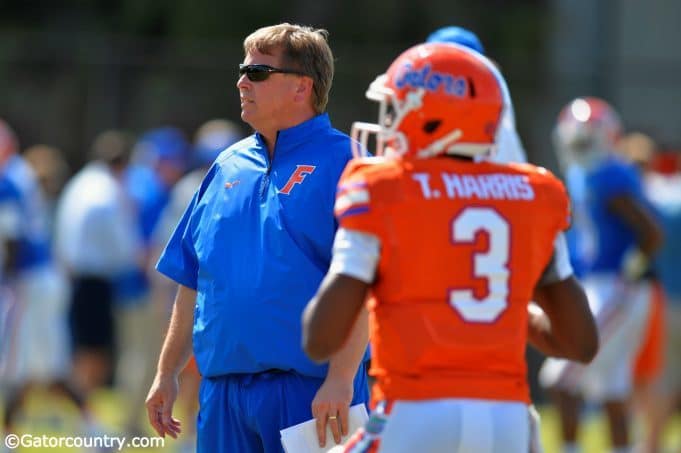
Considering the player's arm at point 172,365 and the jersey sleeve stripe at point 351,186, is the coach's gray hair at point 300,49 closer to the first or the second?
the player's arm at point 172,365

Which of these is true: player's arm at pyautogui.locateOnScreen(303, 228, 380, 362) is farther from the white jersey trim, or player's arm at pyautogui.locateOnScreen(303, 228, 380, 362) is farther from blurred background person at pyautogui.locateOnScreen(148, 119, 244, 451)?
blurred background person at pyautogui.locateOnScreen(148, 119, 244, 451)

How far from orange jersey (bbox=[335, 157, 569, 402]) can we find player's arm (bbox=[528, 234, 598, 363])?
0.48ft

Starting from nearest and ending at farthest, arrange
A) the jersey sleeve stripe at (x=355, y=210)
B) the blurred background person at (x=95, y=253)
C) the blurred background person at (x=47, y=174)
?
the jersey sleeve stripe at (x=355, y=210) < the blurred background person at (x=95, y=253) < the blurred background person at (x=47, y=174)

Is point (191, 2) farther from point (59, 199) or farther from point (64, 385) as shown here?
point (64, 385)

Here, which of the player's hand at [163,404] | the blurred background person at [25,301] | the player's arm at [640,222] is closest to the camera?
the player's hand at [163,404]

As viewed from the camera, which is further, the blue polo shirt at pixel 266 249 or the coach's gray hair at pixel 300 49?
the coach's gray hair at pixel 300 49

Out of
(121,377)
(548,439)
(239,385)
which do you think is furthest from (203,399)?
(121,377)

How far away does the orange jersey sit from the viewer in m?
3.21

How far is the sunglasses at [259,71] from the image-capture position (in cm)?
426

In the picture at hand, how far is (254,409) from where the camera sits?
13.7ft

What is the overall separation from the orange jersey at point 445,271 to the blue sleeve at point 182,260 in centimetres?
125

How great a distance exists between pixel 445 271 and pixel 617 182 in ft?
17.6

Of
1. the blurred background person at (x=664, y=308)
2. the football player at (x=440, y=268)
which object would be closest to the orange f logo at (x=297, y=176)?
the football player at (x=440, y=268)

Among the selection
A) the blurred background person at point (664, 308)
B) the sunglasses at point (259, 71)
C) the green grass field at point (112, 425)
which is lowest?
the green grass field at point (112, 425)
